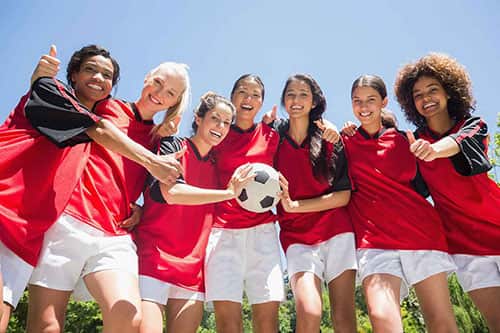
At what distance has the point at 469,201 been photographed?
14.4ft

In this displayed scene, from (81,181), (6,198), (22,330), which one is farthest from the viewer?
(22,330)

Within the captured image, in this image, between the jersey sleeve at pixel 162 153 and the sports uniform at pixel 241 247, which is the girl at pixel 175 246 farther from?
the sports uniform at pixel 241 247

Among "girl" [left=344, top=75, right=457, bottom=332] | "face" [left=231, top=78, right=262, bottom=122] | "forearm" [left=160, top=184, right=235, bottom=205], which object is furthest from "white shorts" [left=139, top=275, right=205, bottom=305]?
"face" [left=231, top=78, right=262, bottom=122]

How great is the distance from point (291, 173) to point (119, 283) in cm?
247

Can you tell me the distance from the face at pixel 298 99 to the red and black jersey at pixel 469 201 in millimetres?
1624

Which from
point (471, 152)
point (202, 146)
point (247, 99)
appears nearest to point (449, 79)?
point (471, 152)

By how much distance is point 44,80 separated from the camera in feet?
10.7

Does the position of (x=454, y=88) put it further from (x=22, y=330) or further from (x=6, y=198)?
(x=22, y=330)

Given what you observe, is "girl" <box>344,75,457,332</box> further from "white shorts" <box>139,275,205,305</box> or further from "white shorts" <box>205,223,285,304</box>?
"white shorts" <box>139,275,205,305</box>

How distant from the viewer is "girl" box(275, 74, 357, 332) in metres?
4.31

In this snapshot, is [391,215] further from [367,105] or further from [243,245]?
[243,245]

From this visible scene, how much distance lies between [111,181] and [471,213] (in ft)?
12.5

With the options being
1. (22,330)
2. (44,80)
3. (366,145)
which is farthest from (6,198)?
(22,330)

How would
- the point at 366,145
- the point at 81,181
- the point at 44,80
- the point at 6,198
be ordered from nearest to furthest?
the point at 6,198
the point at 44,80
the point at 81,181
the point at 366,145
